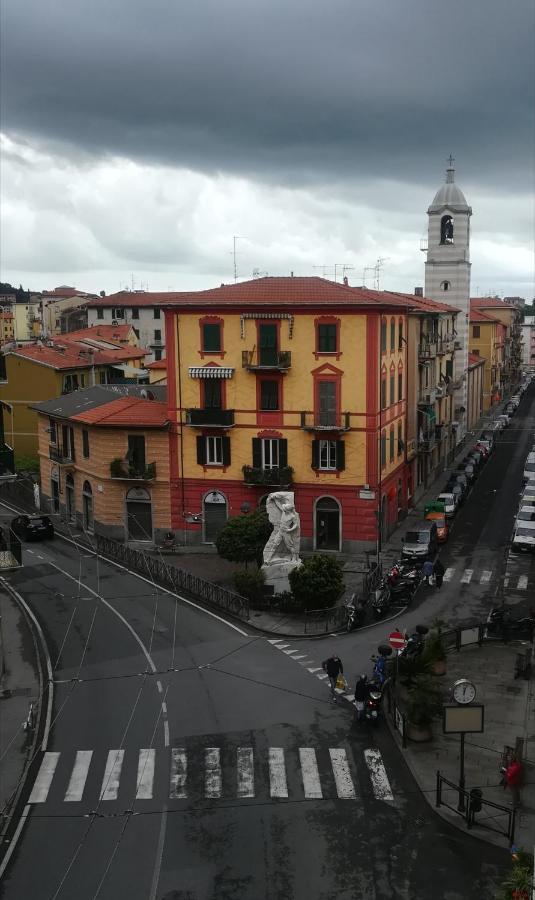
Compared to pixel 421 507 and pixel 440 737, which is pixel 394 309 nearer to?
pixel 421 507

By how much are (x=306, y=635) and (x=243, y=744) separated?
995 centimetres

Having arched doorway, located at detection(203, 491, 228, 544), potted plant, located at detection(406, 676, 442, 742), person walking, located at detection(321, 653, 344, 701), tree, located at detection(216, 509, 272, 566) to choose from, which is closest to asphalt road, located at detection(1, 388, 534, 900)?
person walking, located at detection(321, 653, 344, 701)

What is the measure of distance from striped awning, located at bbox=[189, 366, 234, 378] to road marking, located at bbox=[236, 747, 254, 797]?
88.0 feet

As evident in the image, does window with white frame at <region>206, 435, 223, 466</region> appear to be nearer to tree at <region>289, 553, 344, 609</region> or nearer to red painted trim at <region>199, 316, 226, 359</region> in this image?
red painted trim at <region>199, 316, 226, 359</region>

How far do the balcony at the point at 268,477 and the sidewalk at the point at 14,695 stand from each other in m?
14.7

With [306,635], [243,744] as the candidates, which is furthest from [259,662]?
[243,744]

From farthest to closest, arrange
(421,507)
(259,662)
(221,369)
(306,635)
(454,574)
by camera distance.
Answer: (421,507) < (221,369) < (454,574) < (306,635) < (259,662)

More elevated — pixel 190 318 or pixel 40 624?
pixel 190 318

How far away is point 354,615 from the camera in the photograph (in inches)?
1399

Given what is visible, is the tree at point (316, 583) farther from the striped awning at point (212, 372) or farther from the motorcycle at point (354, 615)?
the striped awning at point (212, 372)

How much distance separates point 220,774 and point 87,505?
1274 inches

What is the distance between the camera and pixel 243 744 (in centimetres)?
2511

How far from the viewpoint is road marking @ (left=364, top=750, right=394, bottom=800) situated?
22.2 m

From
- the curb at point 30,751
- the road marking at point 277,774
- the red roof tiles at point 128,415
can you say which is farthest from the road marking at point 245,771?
the red roof tiles at point 128,415
